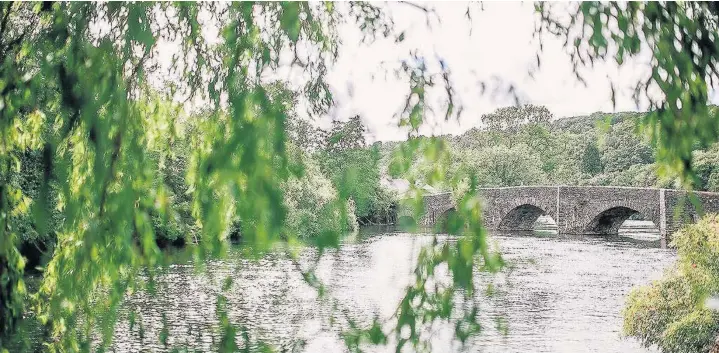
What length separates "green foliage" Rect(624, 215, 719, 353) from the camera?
9680mm

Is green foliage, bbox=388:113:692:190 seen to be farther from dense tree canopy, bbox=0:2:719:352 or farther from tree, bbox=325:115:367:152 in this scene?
tree, bbox=325:115:367:152

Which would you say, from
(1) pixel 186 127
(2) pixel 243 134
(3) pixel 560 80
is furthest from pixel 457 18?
(1) pixel 186 127

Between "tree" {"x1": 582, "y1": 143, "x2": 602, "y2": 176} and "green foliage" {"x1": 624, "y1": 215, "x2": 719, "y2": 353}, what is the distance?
4017 cm

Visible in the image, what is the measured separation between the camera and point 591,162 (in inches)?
2084

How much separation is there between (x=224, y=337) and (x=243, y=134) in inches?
23.1

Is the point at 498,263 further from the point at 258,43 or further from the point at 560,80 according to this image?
the point at 258,43

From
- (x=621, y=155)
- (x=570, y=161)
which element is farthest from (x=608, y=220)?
(x=570, y=161)

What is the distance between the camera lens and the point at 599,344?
1201cm

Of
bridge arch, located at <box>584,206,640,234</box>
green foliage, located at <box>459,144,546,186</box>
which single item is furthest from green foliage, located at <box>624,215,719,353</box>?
green foliage, located at <box>459,144,546,186</box>

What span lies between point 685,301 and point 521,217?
31.1 metres

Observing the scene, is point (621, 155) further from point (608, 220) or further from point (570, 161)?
point (608, 220)

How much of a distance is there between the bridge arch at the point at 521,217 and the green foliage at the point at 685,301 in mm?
28072

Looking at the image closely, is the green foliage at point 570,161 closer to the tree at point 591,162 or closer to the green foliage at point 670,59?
the tree at point 591,162

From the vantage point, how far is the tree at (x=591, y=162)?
165ft
